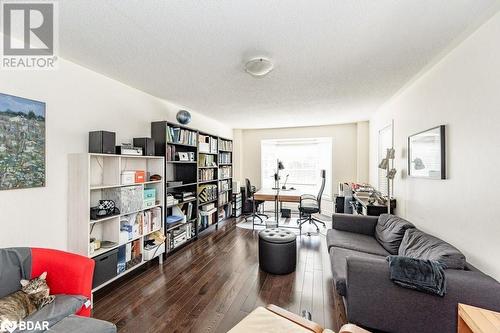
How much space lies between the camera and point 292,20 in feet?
5.41

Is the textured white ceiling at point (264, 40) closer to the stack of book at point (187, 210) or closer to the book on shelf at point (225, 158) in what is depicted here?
the stack of book at point (187, 210)

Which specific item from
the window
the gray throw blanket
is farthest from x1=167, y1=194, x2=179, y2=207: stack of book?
the window

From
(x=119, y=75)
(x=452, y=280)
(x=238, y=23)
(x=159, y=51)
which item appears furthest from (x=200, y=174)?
(x=452, y=280)

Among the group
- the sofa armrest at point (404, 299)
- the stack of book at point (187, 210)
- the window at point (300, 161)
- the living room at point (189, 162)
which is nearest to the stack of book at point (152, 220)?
the living room at point (189, 162)

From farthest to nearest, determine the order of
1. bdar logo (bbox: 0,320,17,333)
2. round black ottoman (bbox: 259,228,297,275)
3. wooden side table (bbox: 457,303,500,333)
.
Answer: round black ottoman (bbox: 259,228,297,275), bdar logo (bbox: 0,320,17,333), wooden side table (bbox: 457,303,500,333)

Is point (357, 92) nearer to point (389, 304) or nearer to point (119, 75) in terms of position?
point (389, 304)

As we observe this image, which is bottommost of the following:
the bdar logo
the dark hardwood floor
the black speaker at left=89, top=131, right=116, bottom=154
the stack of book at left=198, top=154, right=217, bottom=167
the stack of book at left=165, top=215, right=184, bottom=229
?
the dark hardwood floor

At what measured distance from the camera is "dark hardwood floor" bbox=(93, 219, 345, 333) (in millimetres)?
1997

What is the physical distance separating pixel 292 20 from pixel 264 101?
7.10 ft

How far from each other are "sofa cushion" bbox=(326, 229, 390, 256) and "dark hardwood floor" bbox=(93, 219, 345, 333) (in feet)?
1.47

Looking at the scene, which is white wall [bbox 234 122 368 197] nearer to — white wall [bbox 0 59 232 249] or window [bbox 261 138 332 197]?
window [bbox 261 138 332 197]

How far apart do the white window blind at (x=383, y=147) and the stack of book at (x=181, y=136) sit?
361 cm

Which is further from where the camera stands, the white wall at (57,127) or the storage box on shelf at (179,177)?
the storage box on shelf at (179,177)

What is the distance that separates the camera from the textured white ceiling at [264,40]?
1.52 meters
